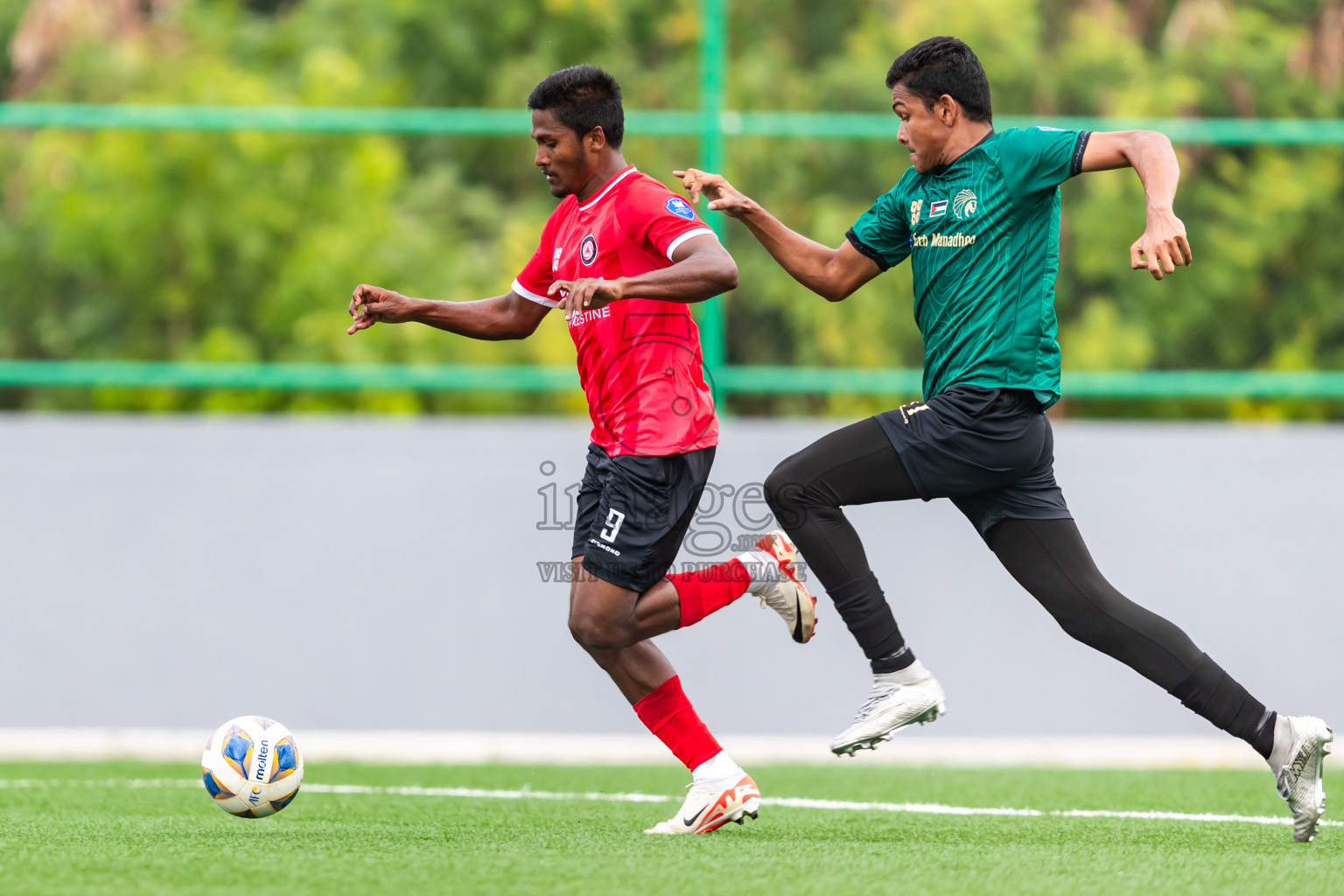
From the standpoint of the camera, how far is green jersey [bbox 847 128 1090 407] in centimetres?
439

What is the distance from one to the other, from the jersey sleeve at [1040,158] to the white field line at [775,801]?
2.20m

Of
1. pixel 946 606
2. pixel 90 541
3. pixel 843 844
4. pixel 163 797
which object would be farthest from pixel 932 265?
pixel 90 541

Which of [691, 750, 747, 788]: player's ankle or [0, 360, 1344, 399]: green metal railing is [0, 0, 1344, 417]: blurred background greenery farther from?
[691, 750, 747, 788]: player's ankle

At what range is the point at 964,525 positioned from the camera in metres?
8.31

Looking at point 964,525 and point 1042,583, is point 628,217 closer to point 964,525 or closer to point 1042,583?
point 1042,583

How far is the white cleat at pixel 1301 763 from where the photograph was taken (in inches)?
170

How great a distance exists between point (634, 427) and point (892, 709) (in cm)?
118

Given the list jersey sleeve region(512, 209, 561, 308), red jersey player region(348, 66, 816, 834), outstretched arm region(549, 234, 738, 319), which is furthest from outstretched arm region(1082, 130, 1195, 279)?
jersey sleeve region(512, 209, 561, 308)

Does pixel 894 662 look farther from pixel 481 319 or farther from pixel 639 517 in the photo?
pixel 481 319

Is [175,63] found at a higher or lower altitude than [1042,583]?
higher

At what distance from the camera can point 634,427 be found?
473 cm

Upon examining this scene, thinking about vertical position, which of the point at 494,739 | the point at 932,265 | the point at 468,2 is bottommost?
the point at 494,739

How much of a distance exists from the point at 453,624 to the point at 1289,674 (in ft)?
15.0

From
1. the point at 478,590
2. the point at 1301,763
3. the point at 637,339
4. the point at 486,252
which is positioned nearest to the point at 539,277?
the point at 637,339
